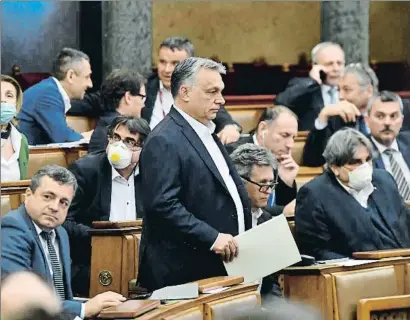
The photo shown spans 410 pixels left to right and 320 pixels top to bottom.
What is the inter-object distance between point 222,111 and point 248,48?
428cm

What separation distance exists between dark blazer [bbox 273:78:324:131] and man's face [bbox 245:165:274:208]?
1.84 m

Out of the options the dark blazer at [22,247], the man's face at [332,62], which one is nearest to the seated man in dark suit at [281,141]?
the man's face at [332,62]

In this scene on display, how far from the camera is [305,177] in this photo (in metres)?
5.05

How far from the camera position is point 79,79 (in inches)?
203

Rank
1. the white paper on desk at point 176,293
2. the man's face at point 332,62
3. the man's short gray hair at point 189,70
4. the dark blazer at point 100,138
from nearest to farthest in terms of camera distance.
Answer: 1. the white paper on desk at point 176,293
2. the man's short gray hair at point 189,70
3. the dark blazer at point 100,138
4. the man's face at point 332,62

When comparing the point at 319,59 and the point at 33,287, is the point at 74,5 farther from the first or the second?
the point at 33,287

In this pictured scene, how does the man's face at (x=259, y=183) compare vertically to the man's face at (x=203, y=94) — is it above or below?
below

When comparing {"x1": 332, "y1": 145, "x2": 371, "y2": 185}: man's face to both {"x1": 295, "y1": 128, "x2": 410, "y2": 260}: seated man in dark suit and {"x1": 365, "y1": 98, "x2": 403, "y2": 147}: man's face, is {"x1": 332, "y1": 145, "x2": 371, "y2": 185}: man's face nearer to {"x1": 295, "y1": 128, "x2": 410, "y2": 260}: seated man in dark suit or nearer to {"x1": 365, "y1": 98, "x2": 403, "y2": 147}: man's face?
{"x1": 295, "y1": 128, "x2": 410, "y2": 260}: seated man in dark suit

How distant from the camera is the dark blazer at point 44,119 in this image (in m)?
4.92

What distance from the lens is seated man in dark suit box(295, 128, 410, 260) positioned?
402 cm

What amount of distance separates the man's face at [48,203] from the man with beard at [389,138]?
208cm

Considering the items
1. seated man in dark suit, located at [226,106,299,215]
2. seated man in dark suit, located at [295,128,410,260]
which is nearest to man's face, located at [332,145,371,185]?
seated man in dark suit, located at [295,128,410,260]

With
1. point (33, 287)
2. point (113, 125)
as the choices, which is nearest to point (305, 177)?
point (113, 125)

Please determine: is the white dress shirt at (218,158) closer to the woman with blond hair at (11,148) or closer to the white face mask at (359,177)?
the white face mask at (359,177)
